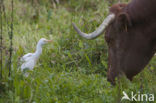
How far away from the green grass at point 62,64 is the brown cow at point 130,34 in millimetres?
260

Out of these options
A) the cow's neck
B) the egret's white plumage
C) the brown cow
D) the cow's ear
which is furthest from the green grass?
the cow's neck

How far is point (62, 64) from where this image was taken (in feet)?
19.0

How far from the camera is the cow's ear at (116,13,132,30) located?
3.92 metres

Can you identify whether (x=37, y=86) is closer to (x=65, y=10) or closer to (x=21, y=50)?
(x=21, y=50)

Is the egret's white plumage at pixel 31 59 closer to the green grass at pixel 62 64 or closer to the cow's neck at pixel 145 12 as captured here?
the green grass at pixel 62 64

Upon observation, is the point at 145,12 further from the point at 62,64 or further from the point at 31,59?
the point at 62,64

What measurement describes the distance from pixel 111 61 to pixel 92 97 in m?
0.51

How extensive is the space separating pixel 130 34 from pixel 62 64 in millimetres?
1975

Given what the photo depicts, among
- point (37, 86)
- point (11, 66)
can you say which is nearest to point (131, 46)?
point (37, 86)

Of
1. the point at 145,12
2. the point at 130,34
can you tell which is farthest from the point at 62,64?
the point at 145,12

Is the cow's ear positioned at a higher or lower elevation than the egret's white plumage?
higher

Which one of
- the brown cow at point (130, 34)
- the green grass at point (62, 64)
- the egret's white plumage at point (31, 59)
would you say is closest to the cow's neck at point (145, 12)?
the brown cow at point (130, 34)

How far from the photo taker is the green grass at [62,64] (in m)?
4.20

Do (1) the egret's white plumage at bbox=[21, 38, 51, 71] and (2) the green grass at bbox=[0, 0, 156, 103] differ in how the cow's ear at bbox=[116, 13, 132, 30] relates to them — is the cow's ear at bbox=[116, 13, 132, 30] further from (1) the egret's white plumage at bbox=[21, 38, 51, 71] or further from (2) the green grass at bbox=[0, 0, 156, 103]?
(1) the egret's white plumage at bbox=[21, 38, 51, 71]
